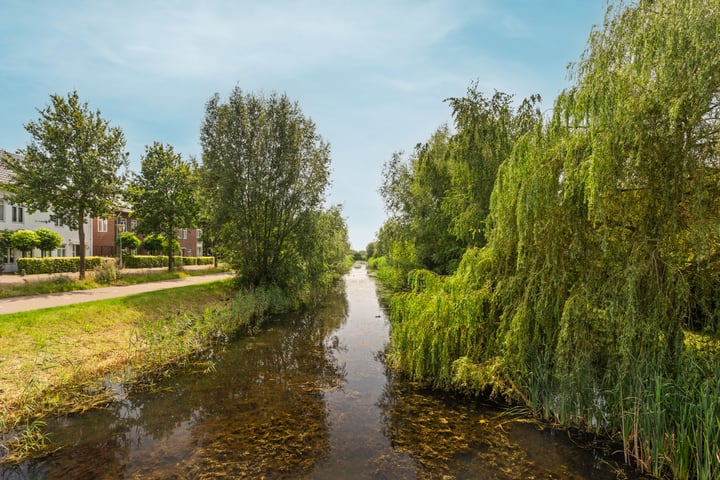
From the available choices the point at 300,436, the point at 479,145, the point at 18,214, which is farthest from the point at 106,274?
the point at 479,145

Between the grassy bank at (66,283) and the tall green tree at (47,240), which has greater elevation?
the tall green tree at (47,240)

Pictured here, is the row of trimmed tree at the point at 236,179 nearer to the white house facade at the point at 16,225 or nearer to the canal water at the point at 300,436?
the white house facade at the point at 16,225

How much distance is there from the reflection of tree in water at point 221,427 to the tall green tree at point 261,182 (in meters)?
9.65

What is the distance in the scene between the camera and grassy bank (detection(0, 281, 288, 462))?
6.50 m

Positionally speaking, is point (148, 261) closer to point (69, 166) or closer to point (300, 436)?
point (69, 166)

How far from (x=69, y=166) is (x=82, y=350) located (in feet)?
45.8

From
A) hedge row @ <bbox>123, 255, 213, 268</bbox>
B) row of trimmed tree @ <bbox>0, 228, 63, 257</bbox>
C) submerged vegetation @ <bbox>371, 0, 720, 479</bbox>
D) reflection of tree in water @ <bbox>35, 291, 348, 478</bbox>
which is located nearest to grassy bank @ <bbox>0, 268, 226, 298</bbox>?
row of trimmed tree @ <bbox>0, 228, 63, 257</bbox>

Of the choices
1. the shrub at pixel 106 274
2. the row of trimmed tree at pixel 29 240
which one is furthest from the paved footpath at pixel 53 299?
the row of trimmed tree at pixel 29 240

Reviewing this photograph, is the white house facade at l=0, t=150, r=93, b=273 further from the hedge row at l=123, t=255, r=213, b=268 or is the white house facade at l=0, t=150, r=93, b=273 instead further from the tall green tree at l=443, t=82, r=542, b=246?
the tall green tree at l=443, t=82, r=542, b=246

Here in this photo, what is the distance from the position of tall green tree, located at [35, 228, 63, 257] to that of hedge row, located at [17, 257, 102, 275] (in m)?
1.52

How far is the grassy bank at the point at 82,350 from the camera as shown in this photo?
6.50m

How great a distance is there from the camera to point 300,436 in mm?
6113

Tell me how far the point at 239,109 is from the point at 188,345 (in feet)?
40.1

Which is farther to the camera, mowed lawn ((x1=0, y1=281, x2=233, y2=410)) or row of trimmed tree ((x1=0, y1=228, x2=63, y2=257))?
row of trimmed tree ((x1=0, y1=228, x2=63, y2=257))
